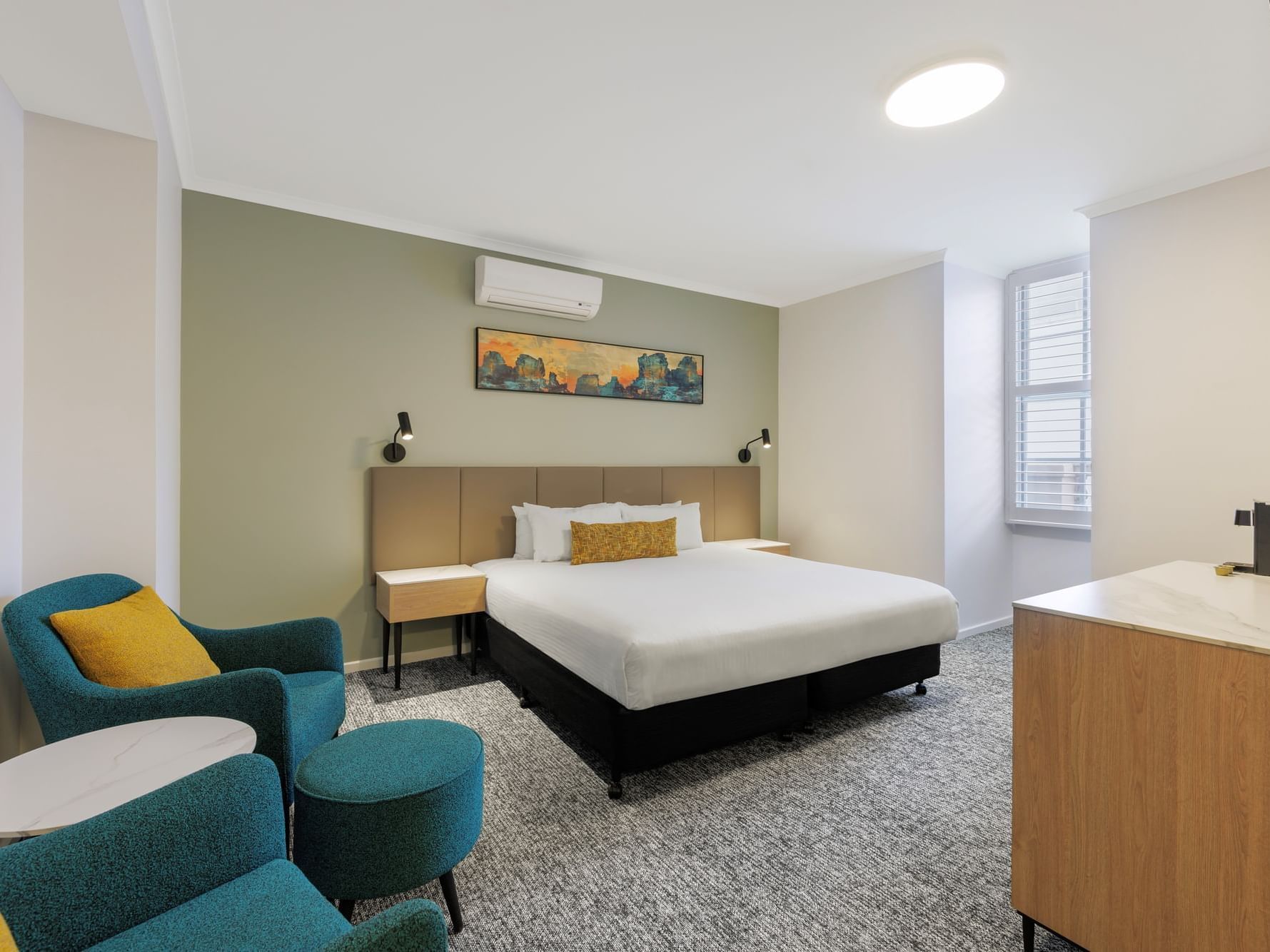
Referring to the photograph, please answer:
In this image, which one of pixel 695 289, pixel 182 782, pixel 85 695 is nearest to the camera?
pixel 182 782

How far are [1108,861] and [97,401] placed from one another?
3.27 metres

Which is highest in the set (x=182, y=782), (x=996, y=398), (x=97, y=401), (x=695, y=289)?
(x=695, y=289)

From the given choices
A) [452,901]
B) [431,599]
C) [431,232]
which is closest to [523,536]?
[431,599]

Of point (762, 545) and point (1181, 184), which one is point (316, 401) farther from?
point (1181, 184)

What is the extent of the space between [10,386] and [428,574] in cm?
202

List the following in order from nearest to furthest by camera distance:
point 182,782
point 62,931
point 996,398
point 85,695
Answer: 1. point 62,931
2. point 182,782
3. point 85,695
4. point 996,398

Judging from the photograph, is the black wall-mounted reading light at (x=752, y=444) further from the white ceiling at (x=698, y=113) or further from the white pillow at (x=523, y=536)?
the white pillow at (x=523, y=536)

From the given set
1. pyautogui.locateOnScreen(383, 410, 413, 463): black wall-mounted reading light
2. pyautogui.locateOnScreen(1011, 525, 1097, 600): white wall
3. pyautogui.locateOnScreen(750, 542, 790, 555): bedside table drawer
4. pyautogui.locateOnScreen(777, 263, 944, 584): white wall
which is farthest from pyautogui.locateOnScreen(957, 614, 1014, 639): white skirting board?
pyautogui.locateOnScreen(383, 410, 413, 463): black wall-mounted reading light

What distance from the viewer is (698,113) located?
2584 mm

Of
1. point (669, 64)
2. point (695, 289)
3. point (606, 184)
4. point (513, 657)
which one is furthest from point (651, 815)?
point (695, 289)

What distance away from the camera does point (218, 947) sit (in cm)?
95

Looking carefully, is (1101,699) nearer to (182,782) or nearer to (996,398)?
(182,782)

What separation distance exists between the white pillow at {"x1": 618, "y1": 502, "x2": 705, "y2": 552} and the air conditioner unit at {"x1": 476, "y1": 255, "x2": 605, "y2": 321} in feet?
4.70

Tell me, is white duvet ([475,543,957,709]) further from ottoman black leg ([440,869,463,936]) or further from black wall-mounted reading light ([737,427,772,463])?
black wall-mounted reading light ([737,427,772,463])
